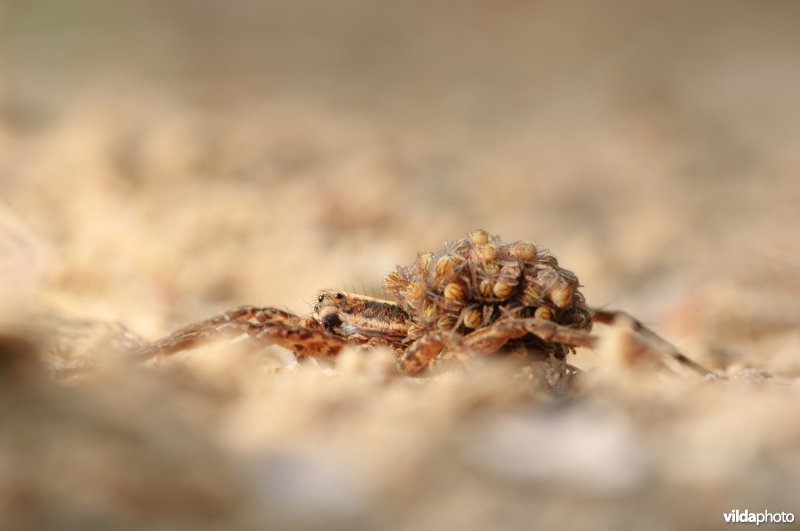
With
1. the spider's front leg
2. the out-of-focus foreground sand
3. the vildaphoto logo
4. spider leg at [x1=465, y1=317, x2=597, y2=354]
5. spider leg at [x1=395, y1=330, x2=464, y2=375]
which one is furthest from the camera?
the spider's front leg

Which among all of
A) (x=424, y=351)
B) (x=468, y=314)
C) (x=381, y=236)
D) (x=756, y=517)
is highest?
(x=381, y=236)

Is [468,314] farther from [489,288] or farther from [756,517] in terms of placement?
[756,517]

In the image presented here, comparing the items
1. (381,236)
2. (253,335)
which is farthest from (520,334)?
(381,236)

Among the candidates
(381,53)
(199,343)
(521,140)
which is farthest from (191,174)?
(381,53)

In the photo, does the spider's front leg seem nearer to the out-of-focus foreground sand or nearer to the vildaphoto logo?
the out-of-focus foreground sand

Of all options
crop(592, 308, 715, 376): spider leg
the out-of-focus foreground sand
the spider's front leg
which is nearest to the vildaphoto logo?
the out-of-focus foreground sand

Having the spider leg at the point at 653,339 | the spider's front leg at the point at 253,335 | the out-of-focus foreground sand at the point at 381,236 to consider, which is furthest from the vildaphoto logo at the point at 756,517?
the spider's front leg at the point at 253,335

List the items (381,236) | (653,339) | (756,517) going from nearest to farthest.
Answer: (756,517) → (653,339) → (381,236)
